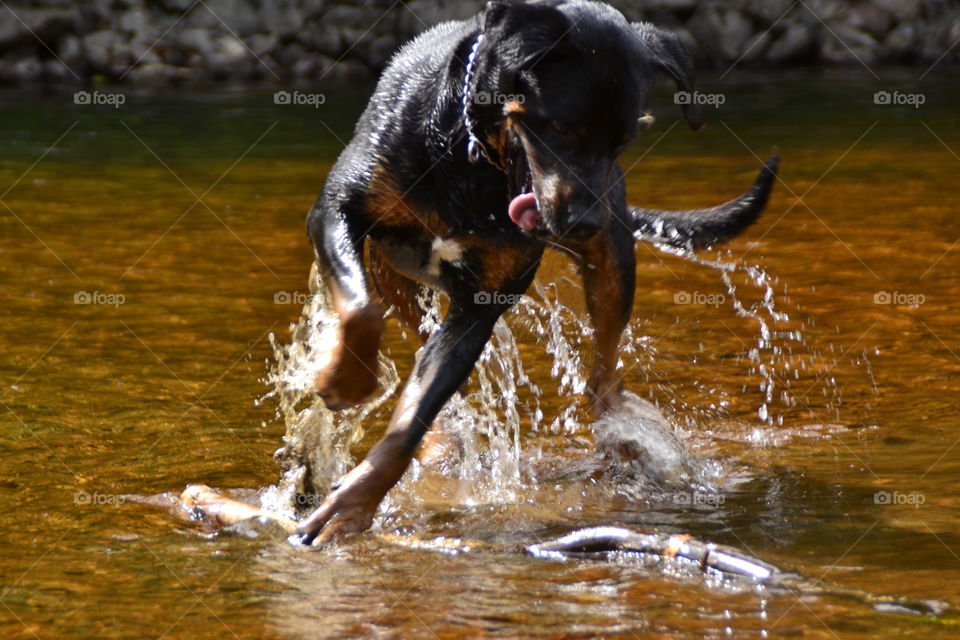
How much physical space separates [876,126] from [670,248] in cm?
767

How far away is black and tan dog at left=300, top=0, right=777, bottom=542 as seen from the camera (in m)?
3.43

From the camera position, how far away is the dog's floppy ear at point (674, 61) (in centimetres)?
376

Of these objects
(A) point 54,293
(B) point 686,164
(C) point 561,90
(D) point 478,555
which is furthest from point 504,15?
(B) point 686,164

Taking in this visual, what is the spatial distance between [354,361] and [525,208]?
25.8 inches

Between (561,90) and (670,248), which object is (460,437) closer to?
(670,248)

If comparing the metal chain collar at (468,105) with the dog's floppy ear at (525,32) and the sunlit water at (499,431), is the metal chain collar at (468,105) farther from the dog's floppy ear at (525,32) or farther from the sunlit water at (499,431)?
the sunlit water at (499,431)

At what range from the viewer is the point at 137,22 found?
1630cm

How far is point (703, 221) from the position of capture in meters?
4.71

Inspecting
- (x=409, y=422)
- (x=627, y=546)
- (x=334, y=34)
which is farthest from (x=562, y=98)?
(x=334, y=34)

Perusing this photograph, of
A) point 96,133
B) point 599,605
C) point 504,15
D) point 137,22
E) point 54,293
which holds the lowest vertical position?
point 599,605

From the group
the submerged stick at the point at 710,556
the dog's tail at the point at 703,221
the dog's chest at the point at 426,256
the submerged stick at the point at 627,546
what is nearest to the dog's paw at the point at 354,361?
the submerged stick at the point at 627,546

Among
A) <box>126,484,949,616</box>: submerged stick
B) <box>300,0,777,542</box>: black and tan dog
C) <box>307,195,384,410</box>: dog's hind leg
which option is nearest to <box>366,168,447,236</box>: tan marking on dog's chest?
<box>300,0,777,542</box>: black and tan dog

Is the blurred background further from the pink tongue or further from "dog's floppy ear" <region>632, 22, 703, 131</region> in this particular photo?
the pink tongue

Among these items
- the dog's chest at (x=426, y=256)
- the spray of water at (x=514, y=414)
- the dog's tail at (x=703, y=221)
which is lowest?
the spray of water at (x=514, y=414)
